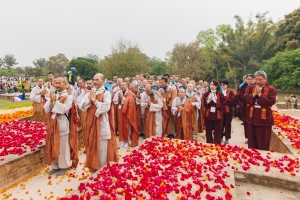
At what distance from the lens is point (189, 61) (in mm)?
33531

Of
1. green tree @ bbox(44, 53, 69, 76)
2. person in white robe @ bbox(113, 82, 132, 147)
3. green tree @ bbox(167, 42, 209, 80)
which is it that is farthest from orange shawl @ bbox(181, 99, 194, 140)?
green tree @ bbox(44, 53, 69, 76)

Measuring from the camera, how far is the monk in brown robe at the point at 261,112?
18.1 ft

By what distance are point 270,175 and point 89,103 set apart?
3.74 metres

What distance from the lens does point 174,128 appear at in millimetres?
8648

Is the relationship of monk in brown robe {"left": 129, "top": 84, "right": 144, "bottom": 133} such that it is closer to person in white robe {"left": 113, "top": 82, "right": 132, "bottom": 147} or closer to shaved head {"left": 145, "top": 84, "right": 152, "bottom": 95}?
person in white robe {"left": 113, "top": 82, "right": 132, "bottom": 147}

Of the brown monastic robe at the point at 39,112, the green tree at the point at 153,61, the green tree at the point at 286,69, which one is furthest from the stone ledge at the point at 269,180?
the green tree at the point at 153,61

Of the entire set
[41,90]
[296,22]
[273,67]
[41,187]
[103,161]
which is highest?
[296,22]

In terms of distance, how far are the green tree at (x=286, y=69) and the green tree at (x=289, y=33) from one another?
4.26 meters

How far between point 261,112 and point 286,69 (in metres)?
19.9

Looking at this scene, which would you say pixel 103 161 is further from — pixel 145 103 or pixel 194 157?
pixel 145 103

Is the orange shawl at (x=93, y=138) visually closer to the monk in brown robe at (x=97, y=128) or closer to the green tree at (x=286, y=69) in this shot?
the monk in brown robe at (x=97, y=128)

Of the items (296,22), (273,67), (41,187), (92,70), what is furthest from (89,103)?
(92,70)

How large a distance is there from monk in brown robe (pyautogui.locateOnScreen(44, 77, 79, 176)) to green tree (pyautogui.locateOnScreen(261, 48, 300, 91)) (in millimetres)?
22238

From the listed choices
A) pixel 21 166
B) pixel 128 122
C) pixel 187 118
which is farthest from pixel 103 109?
pixel 187 118
